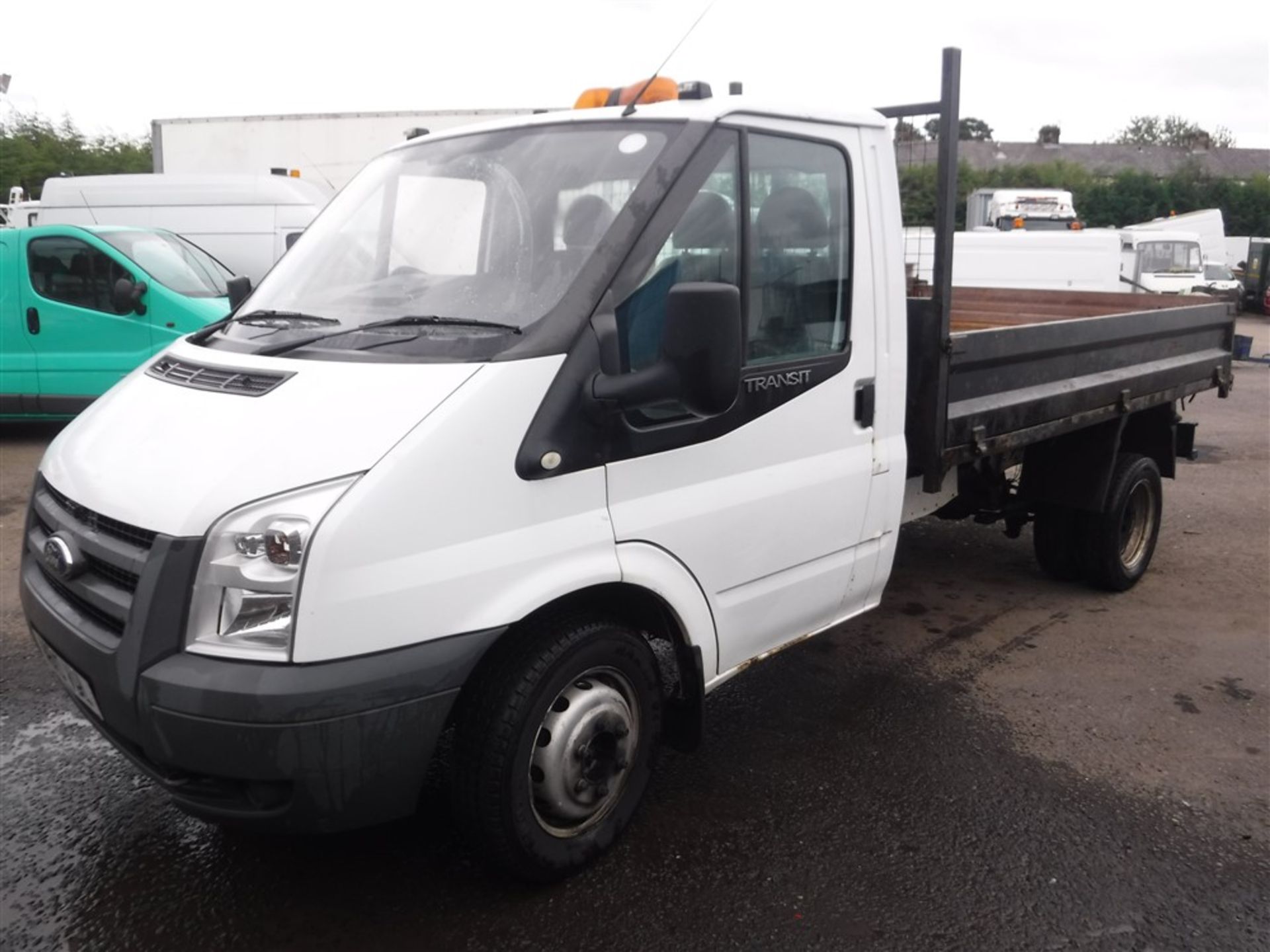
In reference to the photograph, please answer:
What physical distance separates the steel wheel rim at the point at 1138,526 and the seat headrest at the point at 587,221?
386 centimetres

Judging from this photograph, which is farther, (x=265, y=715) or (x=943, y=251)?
(x=943, y=251)

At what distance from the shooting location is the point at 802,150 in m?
3.45

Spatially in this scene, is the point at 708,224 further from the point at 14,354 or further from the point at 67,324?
the point at 14,354

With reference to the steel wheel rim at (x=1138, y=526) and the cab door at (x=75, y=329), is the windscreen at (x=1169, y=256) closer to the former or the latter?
the steel wheel rim at (x=1138, y=526)

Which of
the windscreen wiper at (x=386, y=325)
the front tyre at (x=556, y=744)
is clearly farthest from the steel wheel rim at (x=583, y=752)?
the windscreen wiper at (x=386, y=325)

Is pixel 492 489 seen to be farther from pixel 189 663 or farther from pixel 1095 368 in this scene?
pixel 1095 368

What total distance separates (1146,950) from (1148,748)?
4.35 ft

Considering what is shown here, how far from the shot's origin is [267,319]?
3.34 meters

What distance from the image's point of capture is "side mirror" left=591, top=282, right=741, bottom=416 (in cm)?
267

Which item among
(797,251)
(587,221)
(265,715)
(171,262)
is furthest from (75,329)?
(265,715)

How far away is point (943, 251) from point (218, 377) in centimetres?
256

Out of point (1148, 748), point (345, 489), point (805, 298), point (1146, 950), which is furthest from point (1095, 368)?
point (345, 489)

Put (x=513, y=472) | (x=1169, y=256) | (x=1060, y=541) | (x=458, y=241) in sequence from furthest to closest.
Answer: (x=1169, y=256)
(x=1060, y=541)
(x=458, y=241)
(x=513, y=472)

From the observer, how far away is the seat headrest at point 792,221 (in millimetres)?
3318
